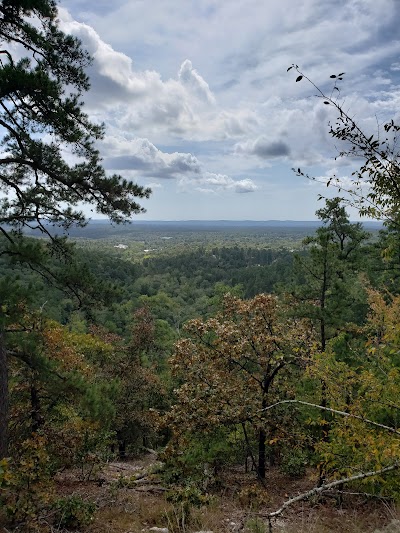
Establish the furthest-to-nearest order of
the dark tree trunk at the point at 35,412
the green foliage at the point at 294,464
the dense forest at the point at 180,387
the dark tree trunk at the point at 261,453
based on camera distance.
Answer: the green foliage at the point at 294,464 → the dark tree trunk at the point at 261,453 → the dark tree trunk at the point at 35,412 → the dense forest at the point at 180,387

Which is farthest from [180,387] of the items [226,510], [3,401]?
[3,401]

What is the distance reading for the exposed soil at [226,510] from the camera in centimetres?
613

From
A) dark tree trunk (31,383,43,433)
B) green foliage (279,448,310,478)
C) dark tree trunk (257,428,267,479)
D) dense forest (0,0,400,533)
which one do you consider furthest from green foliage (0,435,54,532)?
green foliage (279,448,310,478)

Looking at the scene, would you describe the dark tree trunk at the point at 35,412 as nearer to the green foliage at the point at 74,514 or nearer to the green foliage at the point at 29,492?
the green foliage at the point at 29,492

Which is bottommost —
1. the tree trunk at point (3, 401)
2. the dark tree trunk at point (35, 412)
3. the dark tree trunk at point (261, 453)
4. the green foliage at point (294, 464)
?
the green foliage at point (294, 464)

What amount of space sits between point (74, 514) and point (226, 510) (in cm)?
322

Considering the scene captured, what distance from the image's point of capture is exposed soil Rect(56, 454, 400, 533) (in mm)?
6133

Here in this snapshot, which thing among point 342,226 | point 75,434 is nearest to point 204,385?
point 75,434

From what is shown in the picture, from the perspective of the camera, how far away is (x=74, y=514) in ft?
21.7

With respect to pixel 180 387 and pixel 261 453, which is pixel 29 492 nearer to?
pixel 180 387

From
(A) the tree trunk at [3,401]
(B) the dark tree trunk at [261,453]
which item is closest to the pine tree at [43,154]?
(A) the tree trunk at [3,401]

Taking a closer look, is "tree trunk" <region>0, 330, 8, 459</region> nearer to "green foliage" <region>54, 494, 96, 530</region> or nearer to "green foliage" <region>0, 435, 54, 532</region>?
"green foliage" <region>0, 435, 54, 532</region>

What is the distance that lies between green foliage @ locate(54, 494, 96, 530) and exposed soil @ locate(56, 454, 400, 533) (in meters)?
0.20

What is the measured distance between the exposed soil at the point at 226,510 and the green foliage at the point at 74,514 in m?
0.20
